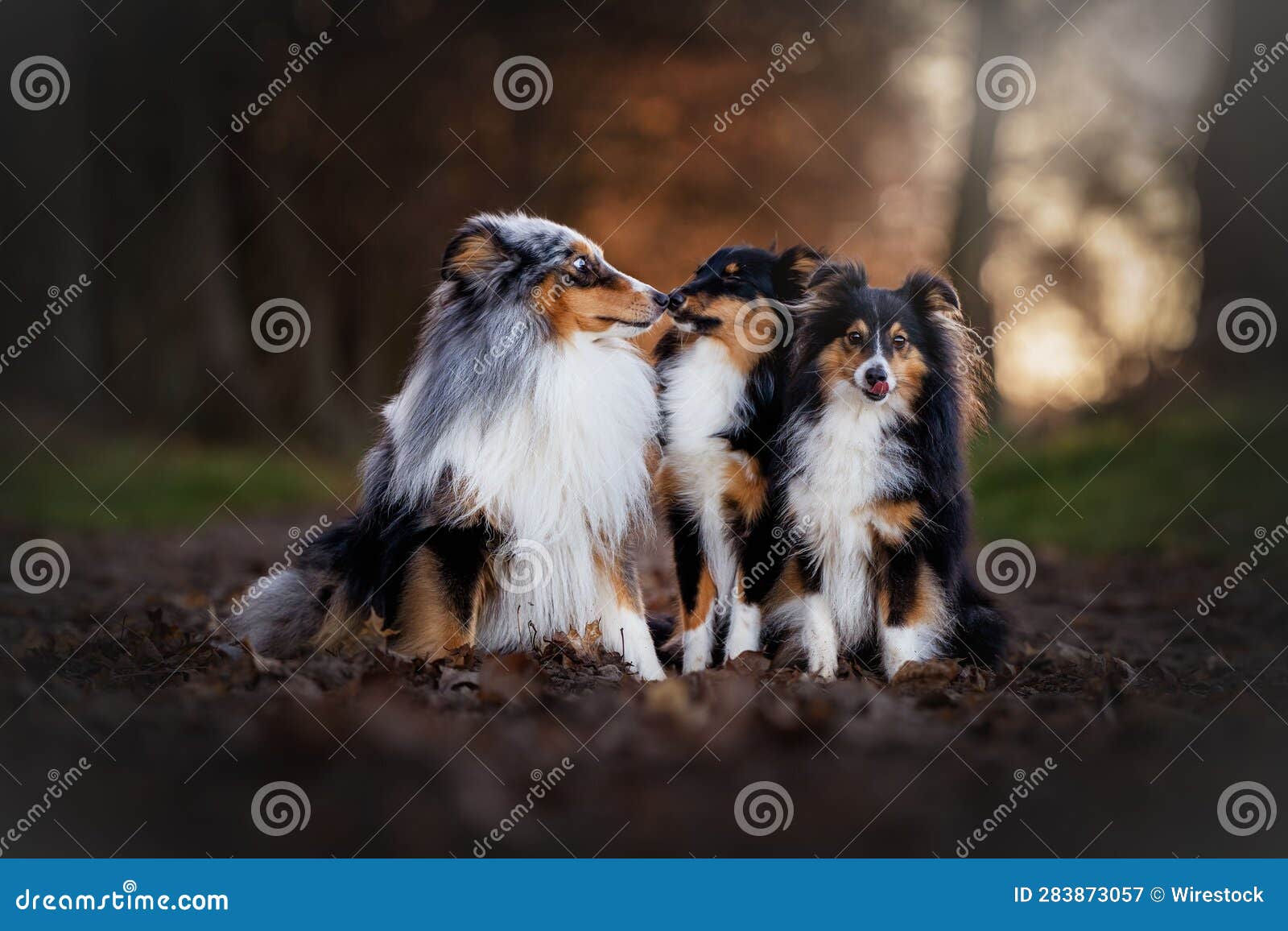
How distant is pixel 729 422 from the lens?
12.9 feet

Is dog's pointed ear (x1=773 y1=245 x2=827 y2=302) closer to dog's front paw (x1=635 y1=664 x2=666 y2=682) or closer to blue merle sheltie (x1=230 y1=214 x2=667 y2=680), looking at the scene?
blue merle sheltie (x1=230 y1=214 x2=667 y2=680)

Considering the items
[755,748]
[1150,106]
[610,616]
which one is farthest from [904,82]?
[755,748]

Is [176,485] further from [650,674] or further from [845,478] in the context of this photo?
[845,478]

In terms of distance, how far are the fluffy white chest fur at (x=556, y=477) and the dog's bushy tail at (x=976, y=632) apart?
1.22 m

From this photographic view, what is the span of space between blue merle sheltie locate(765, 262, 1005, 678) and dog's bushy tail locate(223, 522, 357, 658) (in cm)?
166

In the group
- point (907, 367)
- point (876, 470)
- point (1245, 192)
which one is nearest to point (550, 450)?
point (876, 470)

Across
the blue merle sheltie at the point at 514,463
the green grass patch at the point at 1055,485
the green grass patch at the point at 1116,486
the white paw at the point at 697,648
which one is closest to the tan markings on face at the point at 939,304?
the blue merle sheltie at the point at 514,463

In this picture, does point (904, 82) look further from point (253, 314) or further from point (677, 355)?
point (253, 314)

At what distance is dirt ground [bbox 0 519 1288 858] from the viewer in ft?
10.0

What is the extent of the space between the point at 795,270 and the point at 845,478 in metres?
0.79

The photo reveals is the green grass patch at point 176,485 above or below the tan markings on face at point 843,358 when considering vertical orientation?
below

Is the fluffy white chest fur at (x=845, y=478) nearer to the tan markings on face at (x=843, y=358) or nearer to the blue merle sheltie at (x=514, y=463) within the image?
the tan markings on face at (x=843, y=358)

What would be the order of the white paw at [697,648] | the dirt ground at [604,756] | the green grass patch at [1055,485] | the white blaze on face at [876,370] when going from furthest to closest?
the green grass patch at [1055,485] < the white paw at [697,648] < the white blaze on face at [876,370] < the dirt ground at [604,756]

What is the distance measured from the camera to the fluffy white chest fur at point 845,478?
12.2ft
